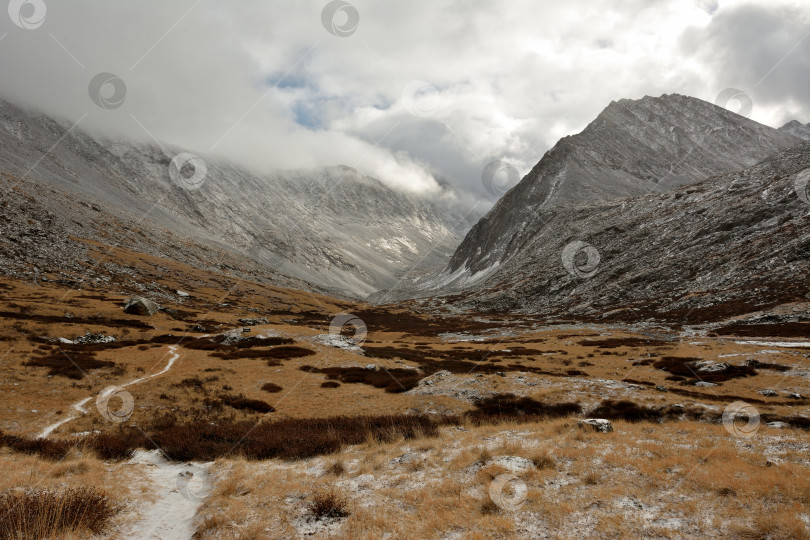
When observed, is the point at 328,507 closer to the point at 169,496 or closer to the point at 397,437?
the point at 169,496

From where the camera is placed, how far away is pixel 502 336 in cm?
7456

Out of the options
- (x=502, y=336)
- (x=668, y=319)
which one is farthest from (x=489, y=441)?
(x=668, y=319)

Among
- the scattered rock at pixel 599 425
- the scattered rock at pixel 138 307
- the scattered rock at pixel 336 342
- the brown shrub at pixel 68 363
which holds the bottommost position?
the scattered rock at pixel 599 425

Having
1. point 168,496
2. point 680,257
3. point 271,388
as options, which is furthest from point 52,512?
point 680,257

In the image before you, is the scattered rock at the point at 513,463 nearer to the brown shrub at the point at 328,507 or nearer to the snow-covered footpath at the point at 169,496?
the brown shrub at the point at 328,507

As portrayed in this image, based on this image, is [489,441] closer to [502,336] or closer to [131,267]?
[502,336]

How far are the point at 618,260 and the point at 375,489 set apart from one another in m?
121

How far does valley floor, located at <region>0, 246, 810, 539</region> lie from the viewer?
9.93 metres

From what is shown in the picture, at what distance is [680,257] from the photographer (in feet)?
316

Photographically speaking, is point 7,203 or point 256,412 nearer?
point 256,412

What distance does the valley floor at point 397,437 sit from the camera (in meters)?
9.93

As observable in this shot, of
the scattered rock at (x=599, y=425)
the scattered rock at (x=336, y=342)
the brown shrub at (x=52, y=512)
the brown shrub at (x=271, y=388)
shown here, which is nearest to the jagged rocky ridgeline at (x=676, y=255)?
the scattered rock at (x=336, y=342)

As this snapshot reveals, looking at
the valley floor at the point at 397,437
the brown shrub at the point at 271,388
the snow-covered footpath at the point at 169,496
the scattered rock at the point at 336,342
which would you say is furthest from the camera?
the scattered rock at the point at 336,342

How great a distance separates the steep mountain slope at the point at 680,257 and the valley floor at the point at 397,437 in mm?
29142
